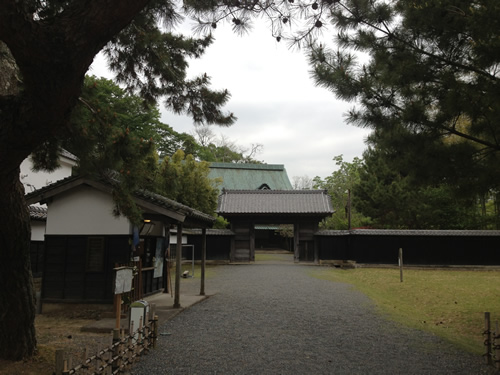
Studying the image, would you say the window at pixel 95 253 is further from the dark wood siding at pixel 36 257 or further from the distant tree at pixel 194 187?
the distant tree at pixel 194 187

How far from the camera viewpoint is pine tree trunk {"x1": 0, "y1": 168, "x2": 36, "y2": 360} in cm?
440

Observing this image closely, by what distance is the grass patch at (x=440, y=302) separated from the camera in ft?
23.3

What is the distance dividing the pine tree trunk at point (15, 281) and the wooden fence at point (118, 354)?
0.86 meters

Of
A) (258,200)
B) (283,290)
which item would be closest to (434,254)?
(258,200)

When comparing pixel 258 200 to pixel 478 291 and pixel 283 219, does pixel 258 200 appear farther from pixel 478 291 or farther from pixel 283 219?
pixel 478 291

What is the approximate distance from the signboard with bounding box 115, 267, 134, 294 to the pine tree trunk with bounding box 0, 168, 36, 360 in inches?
Result: 45.2

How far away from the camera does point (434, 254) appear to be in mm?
20594

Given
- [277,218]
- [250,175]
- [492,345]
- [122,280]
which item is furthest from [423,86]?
[250,175]

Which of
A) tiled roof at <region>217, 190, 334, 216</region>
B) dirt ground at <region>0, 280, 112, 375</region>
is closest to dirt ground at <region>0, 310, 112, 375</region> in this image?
dirt ground at <region>0, 280, 112, 375</region>

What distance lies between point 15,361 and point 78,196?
4.73 metres

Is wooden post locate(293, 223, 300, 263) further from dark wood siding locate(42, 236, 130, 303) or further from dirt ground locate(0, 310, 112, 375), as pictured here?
dirt ground locate(0, 310, 112, 375)

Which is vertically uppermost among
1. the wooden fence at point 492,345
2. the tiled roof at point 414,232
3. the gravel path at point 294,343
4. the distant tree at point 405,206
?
the distant tree at point 405,206

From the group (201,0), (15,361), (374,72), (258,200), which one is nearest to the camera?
(15,361)

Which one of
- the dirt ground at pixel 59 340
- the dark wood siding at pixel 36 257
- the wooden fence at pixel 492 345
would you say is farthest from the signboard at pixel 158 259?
the wooden fence at pixel 492 345
